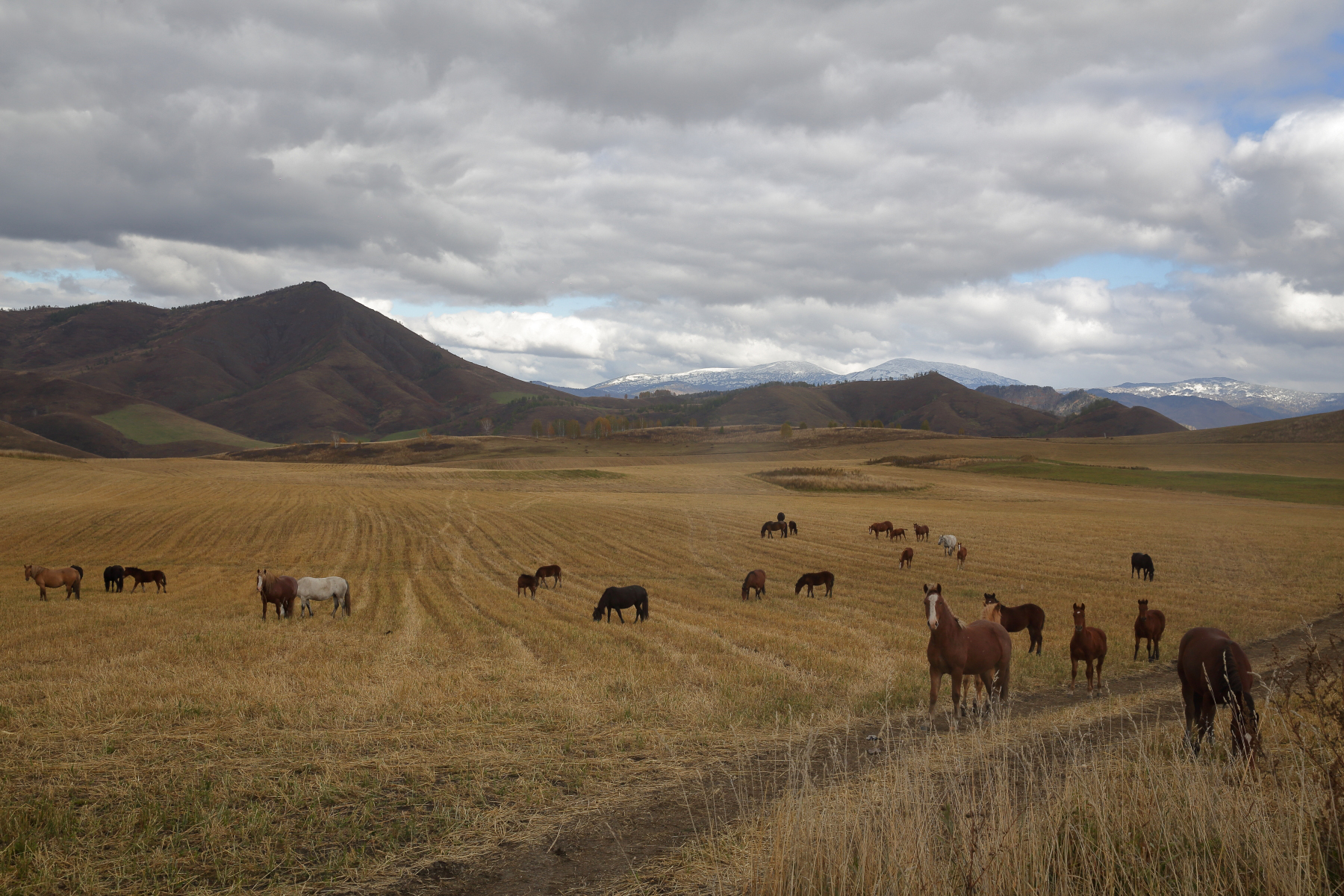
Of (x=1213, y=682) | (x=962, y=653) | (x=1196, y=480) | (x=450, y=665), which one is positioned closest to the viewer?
(x=1213, y=682)

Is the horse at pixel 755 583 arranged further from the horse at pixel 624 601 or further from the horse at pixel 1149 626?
the horse at pixel 1149 626

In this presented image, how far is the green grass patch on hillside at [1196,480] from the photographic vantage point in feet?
229

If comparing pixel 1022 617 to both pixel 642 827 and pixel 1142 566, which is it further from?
pixel 1142 566

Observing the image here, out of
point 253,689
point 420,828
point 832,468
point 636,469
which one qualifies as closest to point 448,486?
point 636,469

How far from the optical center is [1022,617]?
15.7 meters

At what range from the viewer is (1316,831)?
5289 millimetres

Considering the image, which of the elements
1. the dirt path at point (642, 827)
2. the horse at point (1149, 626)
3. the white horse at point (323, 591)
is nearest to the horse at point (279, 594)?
the white horse at point (323, 591)

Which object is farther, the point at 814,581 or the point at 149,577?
the point at 149,577

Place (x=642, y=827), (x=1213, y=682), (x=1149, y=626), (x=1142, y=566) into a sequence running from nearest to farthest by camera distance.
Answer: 1. (x=642, y=827)
2. (x=1213, y=682)
3. (x=1149, y=626)
4. (x=1142, y=566)

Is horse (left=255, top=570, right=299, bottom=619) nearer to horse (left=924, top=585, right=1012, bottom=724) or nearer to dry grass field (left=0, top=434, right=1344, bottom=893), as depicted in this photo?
dry grass field (left=0, top=434, right=1344, bottom=893)

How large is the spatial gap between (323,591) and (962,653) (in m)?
17.8

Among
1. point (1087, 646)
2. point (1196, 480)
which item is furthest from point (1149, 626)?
point (1196, 480)

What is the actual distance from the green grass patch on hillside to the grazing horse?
75331mm

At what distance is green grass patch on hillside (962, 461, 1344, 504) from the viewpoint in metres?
69.8
